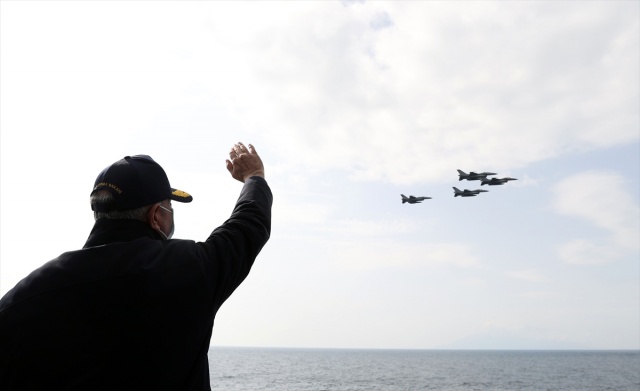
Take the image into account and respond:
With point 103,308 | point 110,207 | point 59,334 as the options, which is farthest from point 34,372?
point 110,207

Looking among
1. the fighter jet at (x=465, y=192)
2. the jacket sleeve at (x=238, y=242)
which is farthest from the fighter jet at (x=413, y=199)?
the jacket sleeve at (x=238, y=242)

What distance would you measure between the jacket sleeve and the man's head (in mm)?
276

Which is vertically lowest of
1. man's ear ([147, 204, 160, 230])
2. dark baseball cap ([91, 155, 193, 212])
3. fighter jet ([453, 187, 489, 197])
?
man's ear ([147, 204, 160, 230])

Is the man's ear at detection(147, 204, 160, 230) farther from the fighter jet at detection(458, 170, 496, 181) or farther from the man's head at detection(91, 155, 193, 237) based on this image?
the fighter jet at detection(458, 170, 496, 181)

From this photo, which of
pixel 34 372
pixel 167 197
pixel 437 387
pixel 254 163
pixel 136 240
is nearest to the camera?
pixel 34 372

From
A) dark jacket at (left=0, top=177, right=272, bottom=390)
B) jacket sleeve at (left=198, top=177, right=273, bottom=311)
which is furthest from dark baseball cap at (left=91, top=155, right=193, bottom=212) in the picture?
jacket sleeve at (left=198, top=177, right=273, bottom=311)

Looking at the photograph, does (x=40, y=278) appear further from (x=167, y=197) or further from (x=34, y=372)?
(x=167, y=197)

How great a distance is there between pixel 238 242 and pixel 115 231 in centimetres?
55

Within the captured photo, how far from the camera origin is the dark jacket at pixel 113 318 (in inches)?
94.8

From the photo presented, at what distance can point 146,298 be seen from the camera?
8.19ft

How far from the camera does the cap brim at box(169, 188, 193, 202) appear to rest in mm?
2940

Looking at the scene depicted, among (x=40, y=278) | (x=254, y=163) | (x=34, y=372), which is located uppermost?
(x=254, y=163)

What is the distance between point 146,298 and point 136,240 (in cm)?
Answer: 28

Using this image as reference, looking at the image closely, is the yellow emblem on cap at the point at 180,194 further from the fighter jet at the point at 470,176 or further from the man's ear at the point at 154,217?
the fighter jet at the point at 470,176
